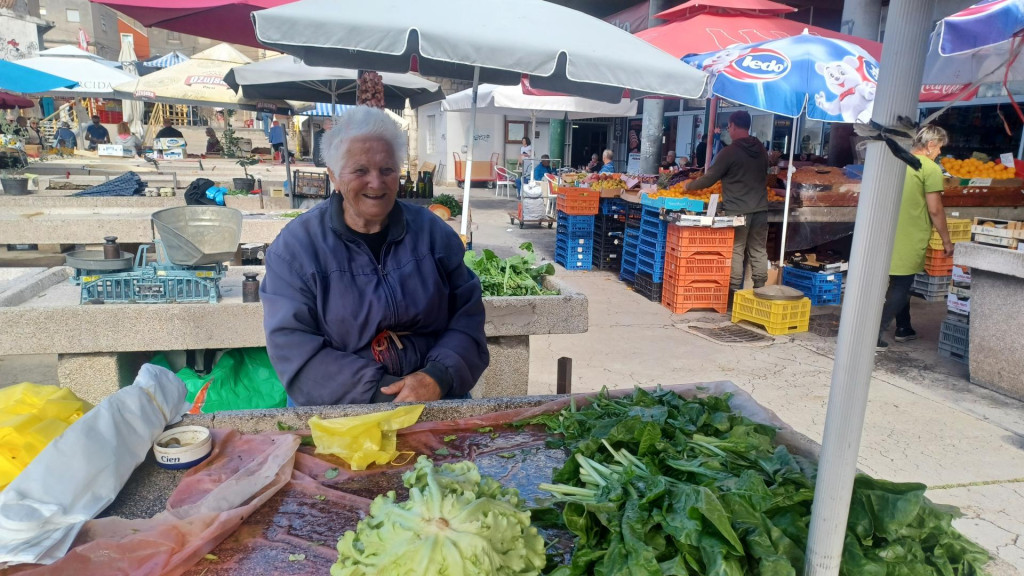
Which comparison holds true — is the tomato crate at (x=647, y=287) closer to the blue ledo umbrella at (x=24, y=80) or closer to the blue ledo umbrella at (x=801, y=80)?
the blue ledo umbrella at (x=801, y=80)

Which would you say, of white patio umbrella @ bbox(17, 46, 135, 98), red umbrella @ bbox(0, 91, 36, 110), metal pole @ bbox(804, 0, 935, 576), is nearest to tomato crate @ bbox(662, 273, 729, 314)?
metal pole @ bbox(804, 0, 935, 576)

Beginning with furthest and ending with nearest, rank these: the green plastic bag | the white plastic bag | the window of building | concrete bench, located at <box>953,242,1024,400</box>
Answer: the window of building → concrete bench, located at <box>953,242,1024,400</box> → the green plastic bag → the white plastic bag

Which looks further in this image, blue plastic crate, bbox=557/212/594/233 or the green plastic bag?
blue plastic crate, bbox=557/212/594/233

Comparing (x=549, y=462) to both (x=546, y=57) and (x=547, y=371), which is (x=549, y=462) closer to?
(x=546, y=57)

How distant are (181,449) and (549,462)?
3.84ft

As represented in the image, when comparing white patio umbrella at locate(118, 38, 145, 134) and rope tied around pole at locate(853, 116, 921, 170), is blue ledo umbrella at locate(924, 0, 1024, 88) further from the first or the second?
white patio umbrella at locate(118, 38, 145, 134)

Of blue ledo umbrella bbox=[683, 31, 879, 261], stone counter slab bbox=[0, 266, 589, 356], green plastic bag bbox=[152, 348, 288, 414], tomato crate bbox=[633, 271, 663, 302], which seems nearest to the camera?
stone counter slab bbox=[0, 266, 589, 356]

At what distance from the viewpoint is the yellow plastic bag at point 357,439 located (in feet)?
6.95

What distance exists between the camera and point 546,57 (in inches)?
171

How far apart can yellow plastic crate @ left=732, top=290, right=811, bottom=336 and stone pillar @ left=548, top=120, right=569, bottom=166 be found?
16120mm

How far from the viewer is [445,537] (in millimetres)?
1387

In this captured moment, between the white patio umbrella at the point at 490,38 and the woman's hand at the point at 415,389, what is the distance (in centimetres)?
240

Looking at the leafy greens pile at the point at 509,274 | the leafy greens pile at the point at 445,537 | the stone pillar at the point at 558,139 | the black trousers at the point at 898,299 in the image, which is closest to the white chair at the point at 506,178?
the stone pillar at the point at 558,139

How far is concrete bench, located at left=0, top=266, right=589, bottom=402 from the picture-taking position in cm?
381
